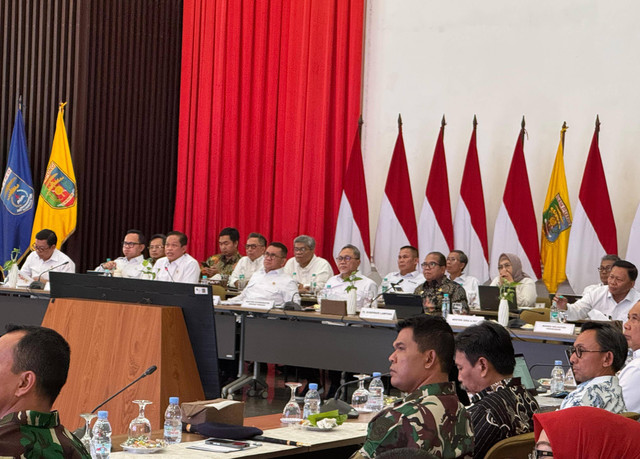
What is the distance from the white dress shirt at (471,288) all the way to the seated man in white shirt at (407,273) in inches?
15.4

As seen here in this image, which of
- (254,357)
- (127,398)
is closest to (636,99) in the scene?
(254,357)

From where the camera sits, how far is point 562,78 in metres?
9.37

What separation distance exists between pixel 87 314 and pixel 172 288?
0.34m

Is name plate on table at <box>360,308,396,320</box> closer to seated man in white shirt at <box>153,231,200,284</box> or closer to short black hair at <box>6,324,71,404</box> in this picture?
seated man in white shirt at <box>153,231,200,284</box>

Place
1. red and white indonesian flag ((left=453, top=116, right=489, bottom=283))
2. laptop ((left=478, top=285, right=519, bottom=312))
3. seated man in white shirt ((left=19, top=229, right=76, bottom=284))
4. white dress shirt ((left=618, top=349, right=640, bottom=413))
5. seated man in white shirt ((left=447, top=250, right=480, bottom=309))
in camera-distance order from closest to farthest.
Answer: white dress shirt ((left=618, top=349, right=640, bottom=413)), laptop ((left=478, top=285, right=519, bottom=312)), seated man in white shirt ((left=447, top=250, right=480, bottom=309)), seated man in white shirt ((left=19, top=229, right=76, bottom=284)), red and white indonesian flag ((left=453, top=116, right=489, bottom=283))

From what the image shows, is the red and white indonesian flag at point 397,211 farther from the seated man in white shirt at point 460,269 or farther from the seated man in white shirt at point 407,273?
the seated man in white shirt at point 460,269

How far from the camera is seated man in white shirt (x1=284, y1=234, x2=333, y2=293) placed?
8734 mm

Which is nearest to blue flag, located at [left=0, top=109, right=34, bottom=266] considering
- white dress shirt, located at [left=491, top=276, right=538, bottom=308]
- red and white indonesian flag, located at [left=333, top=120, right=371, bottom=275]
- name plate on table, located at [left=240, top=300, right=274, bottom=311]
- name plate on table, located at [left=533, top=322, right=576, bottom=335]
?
red and white indonesian flag, located at [left=333, top=120, right=371, bottom=275]

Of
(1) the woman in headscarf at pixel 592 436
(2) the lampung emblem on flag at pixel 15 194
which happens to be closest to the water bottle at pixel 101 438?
(1) the woman in headscarf at pixel 592 436

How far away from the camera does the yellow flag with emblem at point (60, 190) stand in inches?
383

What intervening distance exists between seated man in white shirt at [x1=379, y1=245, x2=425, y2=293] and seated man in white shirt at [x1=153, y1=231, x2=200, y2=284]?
1787mm

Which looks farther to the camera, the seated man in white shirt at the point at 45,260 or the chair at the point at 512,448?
the seated man in white shirt at the point at 45,260

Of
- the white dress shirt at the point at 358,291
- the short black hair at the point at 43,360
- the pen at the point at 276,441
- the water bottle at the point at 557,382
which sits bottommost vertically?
the water bottle at the point at 557,382

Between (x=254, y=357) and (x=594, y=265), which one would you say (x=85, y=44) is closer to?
(x=254, y=357)
